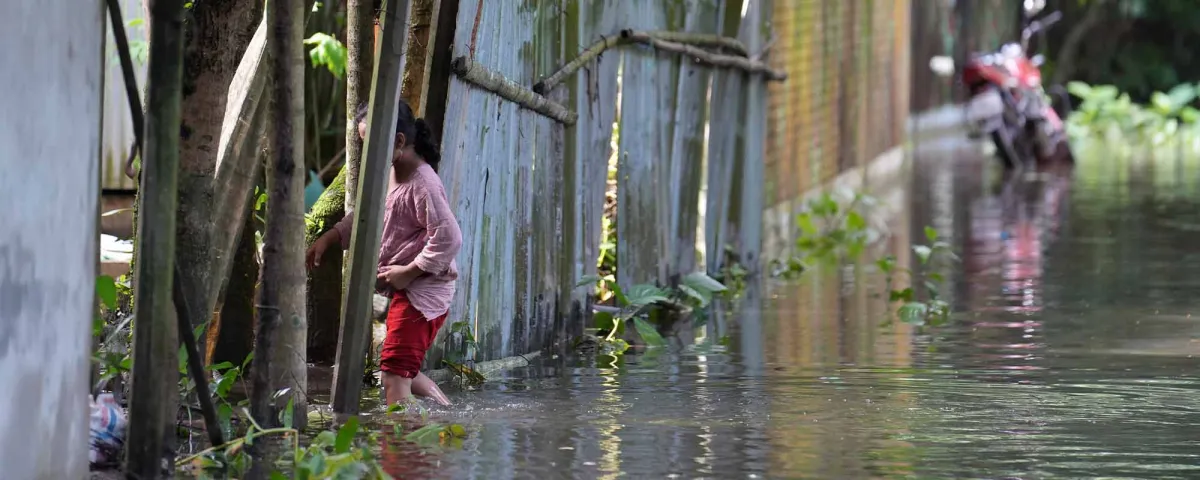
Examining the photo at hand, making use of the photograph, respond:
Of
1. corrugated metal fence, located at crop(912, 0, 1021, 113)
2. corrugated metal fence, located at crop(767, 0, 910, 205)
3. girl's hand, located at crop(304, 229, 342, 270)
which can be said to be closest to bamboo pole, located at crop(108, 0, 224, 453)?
girl's hand, located at crop(304, 229, 342, 270)

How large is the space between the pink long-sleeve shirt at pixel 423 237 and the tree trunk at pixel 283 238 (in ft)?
2.42

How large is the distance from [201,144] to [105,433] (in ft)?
4.00

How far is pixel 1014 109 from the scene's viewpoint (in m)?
25.8

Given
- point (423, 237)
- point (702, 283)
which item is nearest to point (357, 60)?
point (423, 237)

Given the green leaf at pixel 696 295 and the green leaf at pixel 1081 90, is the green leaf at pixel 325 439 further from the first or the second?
the green leaf at pixel 1081 90

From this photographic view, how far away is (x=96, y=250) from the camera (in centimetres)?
498

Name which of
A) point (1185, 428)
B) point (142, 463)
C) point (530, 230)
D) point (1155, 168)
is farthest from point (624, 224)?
point (1155, 168)

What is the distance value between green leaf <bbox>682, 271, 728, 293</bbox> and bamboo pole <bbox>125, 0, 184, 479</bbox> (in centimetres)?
568

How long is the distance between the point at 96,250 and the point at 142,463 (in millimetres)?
603

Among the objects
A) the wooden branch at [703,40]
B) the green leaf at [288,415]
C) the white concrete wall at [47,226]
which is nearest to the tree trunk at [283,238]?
the green leaf at [288,415]

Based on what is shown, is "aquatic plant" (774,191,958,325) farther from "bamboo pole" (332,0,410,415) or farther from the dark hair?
"bamboo pole" (332,0,410,415)

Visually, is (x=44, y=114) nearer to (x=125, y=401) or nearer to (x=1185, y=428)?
(x=125, y=401)

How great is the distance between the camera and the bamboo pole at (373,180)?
6238 mm

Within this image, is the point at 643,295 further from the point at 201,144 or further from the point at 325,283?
the point at 201,144
